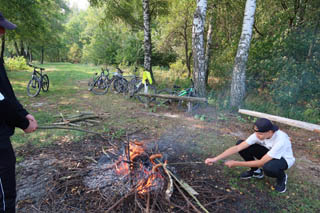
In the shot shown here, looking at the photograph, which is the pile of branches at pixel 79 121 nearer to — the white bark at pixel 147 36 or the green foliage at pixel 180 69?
the white bark at pixel 147 36

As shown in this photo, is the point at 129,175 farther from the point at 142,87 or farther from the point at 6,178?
the point at 142,87

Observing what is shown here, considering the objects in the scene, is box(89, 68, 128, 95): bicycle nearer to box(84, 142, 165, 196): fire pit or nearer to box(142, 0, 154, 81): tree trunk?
box(142, 0, 154, 81): tree trunk

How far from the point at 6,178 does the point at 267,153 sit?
3.05 m

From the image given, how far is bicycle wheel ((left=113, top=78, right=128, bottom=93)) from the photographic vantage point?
32.2ft

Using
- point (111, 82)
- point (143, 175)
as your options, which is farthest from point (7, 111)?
point (111, 82)

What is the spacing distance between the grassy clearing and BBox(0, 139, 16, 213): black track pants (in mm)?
2222

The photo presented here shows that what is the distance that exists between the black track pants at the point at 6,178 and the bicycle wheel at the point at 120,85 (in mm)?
8185

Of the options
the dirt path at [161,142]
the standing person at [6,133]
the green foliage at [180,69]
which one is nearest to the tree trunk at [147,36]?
the dirt path at [161,142]

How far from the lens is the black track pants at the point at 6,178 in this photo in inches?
64.7

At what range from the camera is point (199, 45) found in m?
7.02

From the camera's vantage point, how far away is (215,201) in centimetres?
266

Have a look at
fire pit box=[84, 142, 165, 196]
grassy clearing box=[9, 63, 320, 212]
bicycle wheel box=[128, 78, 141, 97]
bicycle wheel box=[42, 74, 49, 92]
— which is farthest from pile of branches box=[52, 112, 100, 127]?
bicycle wheel box=[42, 74, 49, 92]

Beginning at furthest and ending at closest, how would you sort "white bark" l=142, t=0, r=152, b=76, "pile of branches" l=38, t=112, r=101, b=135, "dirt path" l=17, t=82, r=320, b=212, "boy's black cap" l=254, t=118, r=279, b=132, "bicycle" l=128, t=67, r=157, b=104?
"white bark" l=142, t=0, r=152, b=76 → "bicycle" l=128, t=67, r=157, b=104 → "pile of branches" l=38, t=112, r=101, b=135 → "dirt path" l=17, t=82, r=320, b=212 → "boy's black cap" l=254, t=118, r=279, b=132

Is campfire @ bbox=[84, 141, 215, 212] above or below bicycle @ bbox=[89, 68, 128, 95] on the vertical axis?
below
